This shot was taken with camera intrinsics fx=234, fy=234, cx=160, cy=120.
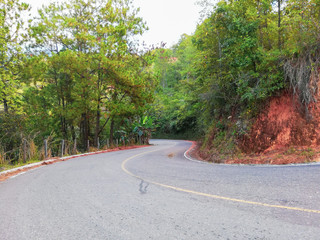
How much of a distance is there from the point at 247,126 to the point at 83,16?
17683mm

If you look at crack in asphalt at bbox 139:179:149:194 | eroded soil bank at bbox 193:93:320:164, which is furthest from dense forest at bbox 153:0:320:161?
crack in asphalt at bbox 139:179:149:194

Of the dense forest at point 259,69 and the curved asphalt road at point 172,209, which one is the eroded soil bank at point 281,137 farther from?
the curved asphalt road at point 172,209

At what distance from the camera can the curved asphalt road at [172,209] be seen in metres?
3.22

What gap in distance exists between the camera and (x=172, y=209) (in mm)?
4156

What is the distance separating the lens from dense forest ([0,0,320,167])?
1086 cm

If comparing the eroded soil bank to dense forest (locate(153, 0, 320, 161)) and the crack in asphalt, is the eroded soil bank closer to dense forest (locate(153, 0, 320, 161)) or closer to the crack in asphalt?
dense forest (locate(153, 0, 320, 161))

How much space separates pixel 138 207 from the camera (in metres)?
4.36

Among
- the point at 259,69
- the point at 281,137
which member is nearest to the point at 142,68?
the point at 259,69

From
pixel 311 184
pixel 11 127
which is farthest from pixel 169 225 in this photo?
pixel 11 127

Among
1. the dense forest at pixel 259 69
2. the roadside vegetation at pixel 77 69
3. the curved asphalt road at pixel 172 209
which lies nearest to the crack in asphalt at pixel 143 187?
the curved asphalt road at pixel 172 209

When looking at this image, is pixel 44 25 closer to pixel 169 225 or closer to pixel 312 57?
pixel 312 57

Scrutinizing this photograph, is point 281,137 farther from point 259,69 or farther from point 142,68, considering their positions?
point 142,68

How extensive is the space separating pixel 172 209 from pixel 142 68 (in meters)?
21.0

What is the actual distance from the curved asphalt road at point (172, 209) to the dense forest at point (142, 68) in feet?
19.8
